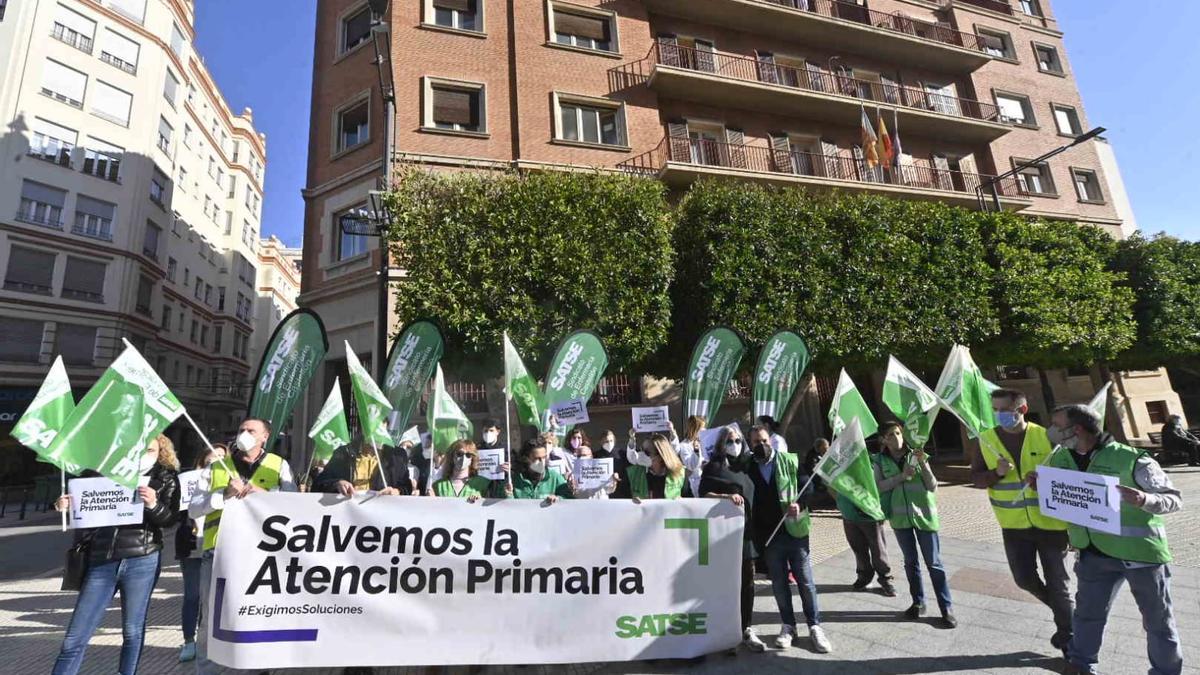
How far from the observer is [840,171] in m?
20.0

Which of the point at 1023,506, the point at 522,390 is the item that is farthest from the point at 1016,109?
the point at 522,390

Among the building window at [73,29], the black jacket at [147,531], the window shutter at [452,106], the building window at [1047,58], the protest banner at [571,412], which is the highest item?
the building window at [73,29]

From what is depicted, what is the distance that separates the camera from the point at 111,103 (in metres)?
26.7

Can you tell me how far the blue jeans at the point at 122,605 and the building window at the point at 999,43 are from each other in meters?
A: 32.7

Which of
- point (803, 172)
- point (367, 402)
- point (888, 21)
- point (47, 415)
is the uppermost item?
point (888, 21)

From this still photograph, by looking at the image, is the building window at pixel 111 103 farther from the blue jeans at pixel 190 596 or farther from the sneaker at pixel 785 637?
the sneaker at pixel 785 637

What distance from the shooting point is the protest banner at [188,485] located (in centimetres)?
437

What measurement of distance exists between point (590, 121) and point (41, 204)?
25.4 metres

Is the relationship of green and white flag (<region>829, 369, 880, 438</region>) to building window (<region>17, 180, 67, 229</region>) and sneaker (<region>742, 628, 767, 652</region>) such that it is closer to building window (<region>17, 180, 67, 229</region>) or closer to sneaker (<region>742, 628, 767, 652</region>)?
sneaker (<region>742, 628, 767, 652</region>)

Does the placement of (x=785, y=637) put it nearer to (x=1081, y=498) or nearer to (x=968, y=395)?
(x=1081, y=498)

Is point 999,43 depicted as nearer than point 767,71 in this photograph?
No

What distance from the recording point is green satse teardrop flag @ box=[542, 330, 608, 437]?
25.8ft

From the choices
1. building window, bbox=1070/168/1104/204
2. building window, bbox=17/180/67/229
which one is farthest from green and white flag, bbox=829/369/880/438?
building window, bbox=17/180/67/229

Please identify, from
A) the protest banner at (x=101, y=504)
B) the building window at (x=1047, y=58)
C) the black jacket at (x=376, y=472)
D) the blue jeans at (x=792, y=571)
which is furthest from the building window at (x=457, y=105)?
the building window at (x=1047, y=58)
